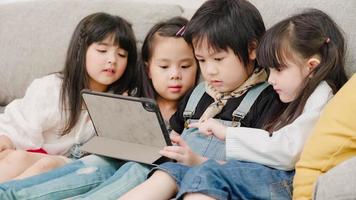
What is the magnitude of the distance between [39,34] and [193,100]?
73cm

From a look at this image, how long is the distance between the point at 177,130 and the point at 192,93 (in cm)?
11

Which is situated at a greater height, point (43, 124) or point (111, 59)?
point (111, 59)

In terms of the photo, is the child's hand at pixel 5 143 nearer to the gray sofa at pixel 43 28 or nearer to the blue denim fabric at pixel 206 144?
the gray sofa at pixel 43 28

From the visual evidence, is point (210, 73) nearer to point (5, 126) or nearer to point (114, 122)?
point (114, 122)

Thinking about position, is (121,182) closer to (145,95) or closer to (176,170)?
(176,170)

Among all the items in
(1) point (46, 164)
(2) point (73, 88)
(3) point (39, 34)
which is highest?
(3) point (39, 34)

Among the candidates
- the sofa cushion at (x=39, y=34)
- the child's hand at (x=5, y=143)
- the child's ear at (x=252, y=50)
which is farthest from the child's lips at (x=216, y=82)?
the child's hand at (x=5, y=143)

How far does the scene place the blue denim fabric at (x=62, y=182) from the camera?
1191mm

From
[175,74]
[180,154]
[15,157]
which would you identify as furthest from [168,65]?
[15,157]

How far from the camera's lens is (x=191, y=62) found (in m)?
1.54

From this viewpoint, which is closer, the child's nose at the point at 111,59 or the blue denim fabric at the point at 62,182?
the blue denim fabric at the point at 62,182

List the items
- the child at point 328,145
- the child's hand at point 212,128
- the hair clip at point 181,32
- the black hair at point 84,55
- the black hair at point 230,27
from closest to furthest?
the child at point 328,145
the child's hand at point 212,128
the black hair at point 230,27
the hair clip at point 181,32
the black hair at point 84,55

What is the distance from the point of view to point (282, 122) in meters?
1.21

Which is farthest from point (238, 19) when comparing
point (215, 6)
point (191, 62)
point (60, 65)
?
point (60, 65)
